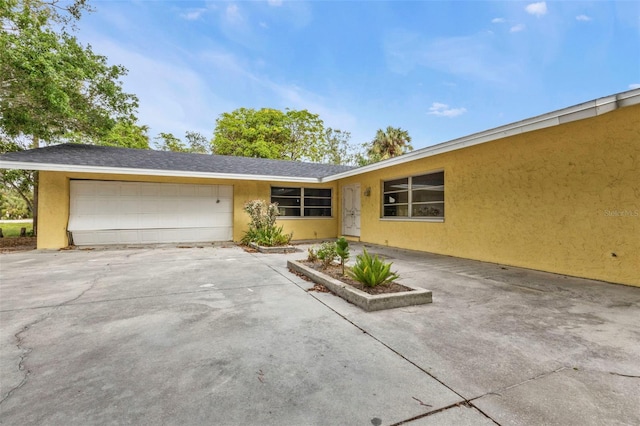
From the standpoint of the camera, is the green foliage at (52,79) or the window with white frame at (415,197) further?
the green foliage at (52,79)

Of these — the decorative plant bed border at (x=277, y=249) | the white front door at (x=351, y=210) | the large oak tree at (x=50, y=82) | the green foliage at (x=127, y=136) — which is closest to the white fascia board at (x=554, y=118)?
the decorative plant bed border at (x=277, y=249)

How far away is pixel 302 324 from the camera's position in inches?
119

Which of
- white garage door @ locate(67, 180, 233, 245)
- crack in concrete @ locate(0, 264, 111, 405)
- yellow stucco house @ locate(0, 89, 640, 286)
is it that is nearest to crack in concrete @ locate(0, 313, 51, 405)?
crack in concrete @ locate(0, 264, 111, 405)

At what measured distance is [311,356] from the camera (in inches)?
92.3

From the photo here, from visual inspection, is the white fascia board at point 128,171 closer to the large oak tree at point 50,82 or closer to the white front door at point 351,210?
the white front door at point 351,210

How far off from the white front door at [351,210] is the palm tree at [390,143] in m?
13.9

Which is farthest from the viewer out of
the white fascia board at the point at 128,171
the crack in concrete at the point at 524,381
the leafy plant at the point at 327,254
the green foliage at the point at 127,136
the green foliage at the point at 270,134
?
the green foliage at the point at 270,134

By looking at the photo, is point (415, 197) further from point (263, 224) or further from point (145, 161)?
point (145, 161)

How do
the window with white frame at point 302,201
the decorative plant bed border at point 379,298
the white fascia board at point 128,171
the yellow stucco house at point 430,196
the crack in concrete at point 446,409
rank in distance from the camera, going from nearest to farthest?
1. the crack in concrete at point 446,409
2. the decorative plant bed border at point 379,298
3. the yellow stucco house at point 430,196
4. the white fascia board at point 128,171
5. the window with white frame at point 302,201

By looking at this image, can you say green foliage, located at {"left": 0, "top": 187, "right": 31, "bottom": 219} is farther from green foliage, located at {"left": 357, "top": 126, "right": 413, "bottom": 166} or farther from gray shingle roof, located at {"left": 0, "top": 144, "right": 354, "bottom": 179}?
green foliage, located at {"left": 357, "top": 126, "right": 413, "bottom": 166}

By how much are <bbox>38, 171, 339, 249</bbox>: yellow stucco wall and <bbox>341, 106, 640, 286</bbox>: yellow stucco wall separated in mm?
5433

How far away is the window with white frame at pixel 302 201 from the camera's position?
1173 centimetres

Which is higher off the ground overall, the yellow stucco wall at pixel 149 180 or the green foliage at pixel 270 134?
the green foliage at pixel 270 134

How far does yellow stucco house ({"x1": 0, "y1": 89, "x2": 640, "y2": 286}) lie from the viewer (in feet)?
15.3
